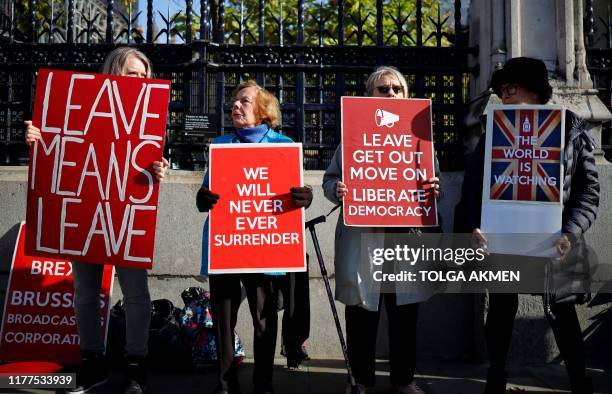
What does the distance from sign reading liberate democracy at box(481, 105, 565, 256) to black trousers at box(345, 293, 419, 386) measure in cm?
72

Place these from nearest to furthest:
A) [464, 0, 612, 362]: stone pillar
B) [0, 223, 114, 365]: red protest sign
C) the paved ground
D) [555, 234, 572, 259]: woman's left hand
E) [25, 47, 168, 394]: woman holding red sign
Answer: [555, 234, 572, 259]: woman's left hand → [25, 47, 168, 394]: woman holding red sign → the paved ground → [0, 223, 114, 365]: red protest sign → [464, 0, 612, 362]: stone pillar

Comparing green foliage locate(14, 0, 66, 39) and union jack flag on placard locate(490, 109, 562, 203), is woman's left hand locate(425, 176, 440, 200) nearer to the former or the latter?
union jack flag on placard locate(490, 109, 562, 203)

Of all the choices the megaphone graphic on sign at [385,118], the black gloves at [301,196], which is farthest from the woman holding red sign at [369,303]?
the black gloves at [301,196]

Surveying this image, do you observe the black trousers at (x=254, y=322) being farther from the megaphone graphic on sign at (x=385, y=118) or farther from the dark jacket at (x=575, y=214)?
the dark jacket at (x=575, y=214)

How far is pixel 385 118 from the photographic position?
175 inches

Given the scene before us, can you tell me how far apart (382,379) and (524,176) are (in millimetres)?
1942

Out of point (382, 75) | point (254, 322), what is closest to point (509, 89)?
point (382, 75)

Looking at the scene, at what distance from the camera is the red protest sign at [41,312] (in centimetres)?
514

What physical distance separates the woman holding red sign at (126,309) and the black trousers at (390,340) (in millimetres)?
1351

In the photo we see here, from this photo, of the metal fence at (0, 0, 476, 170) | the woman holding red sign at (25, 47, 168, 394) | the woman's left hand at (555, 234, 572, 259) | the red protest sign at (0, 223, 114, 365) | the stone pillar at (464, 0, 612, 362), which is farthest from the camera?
the metal fence at (0, 0, 476, 170)

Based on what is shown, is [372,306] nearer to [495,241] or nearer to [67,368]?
[495,241]

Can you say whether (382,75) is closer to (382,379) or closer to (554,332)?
(554,332)

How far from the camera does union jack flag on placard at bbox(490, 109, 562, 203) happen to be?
4.11 m

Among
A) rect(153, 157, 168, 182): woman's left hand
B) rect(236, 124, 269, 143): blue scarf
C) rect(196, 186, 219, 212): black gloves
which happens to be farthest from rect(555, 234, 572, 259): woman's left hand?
rect(153, 157, 168, 182): woman's left hand
